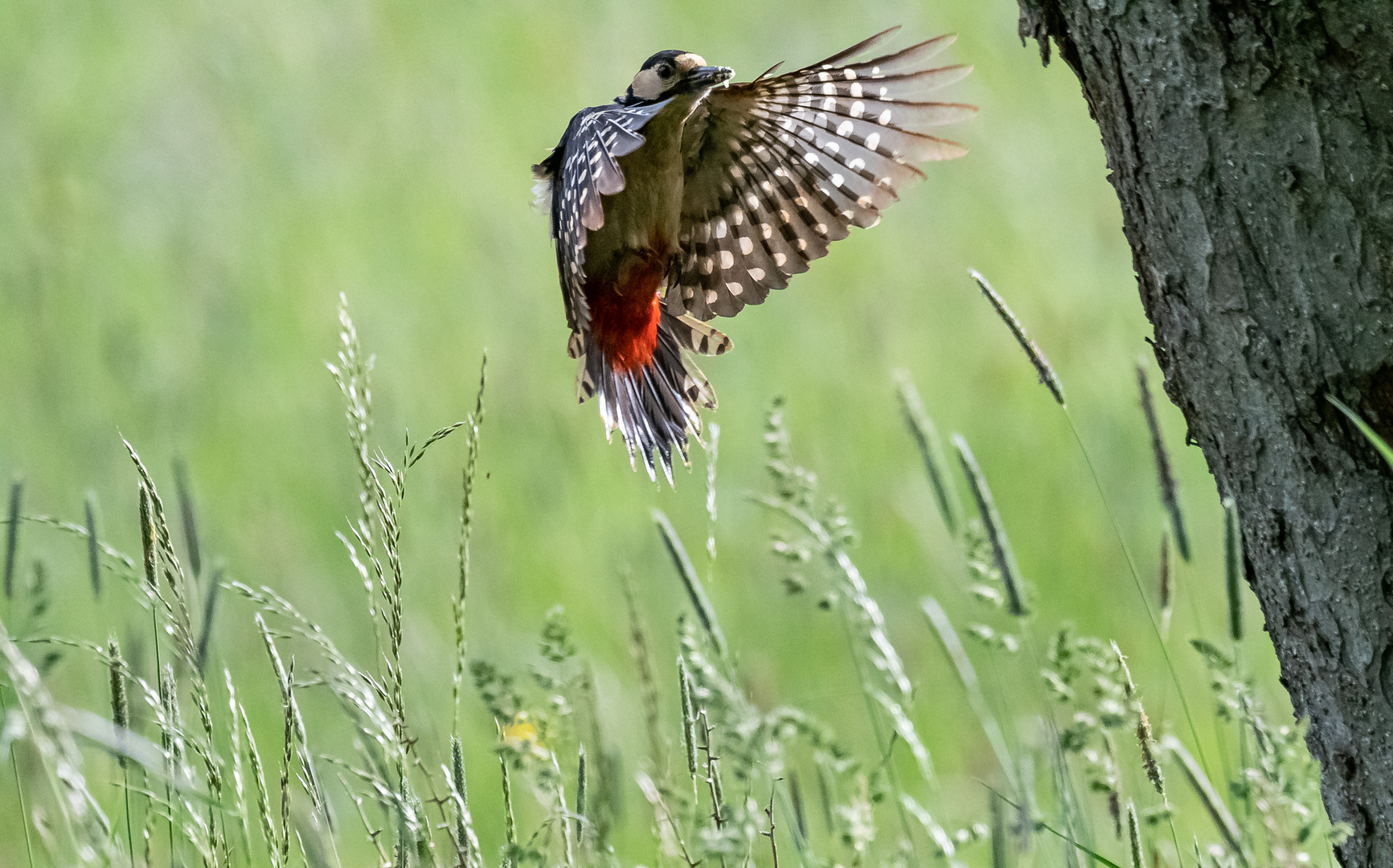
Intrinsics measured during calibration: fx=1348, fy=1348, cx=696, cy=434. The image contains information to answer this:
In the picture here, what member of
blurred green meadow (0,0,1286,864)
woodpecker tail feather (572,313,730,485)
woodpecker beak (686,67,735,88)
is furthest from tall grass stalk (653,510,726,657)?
blurred green meadow (0,0,1286,864)

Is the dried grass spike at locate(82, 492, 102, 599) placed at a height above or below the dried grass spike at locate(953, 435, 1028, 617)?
above

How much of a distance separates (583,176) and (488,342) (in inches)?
126

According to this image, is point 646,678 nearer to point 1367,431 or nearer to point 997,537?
point 997,537

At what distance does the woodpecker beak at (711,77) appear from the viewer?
2.07 m

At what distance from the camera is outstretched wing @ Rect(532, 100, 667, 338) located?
62.8 inches

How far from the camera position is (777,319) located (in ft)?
16.2

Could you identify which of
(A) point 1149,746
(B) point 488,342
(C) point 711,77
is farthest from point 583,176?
(B) point 488,342

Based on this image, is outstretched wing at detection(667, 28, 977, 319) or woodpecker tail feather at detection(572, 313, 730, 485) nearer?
outstretched wing at detection(667, 28, 977, 319)

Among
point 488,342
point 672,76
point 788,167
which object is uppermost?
point 488,342

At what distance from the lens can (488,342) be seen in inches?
193

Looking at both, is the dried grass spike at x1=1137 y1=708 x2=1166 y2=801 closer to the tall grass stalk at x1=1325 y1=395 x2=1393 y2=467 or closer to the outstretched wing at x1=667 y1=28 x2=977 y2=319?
the tall grass stalk at x1=1325 y1=395 x2=1393 y2=467

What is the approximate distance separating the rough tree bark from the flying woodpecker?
506 mm

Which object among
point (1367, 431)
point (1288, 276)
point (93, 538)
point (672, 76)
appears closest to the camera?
point (1367, 431)

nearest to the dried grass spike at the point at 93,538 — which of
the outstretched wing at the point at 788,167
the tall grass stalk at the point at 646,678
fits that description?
the tall grass stalk at the point at 646,678
